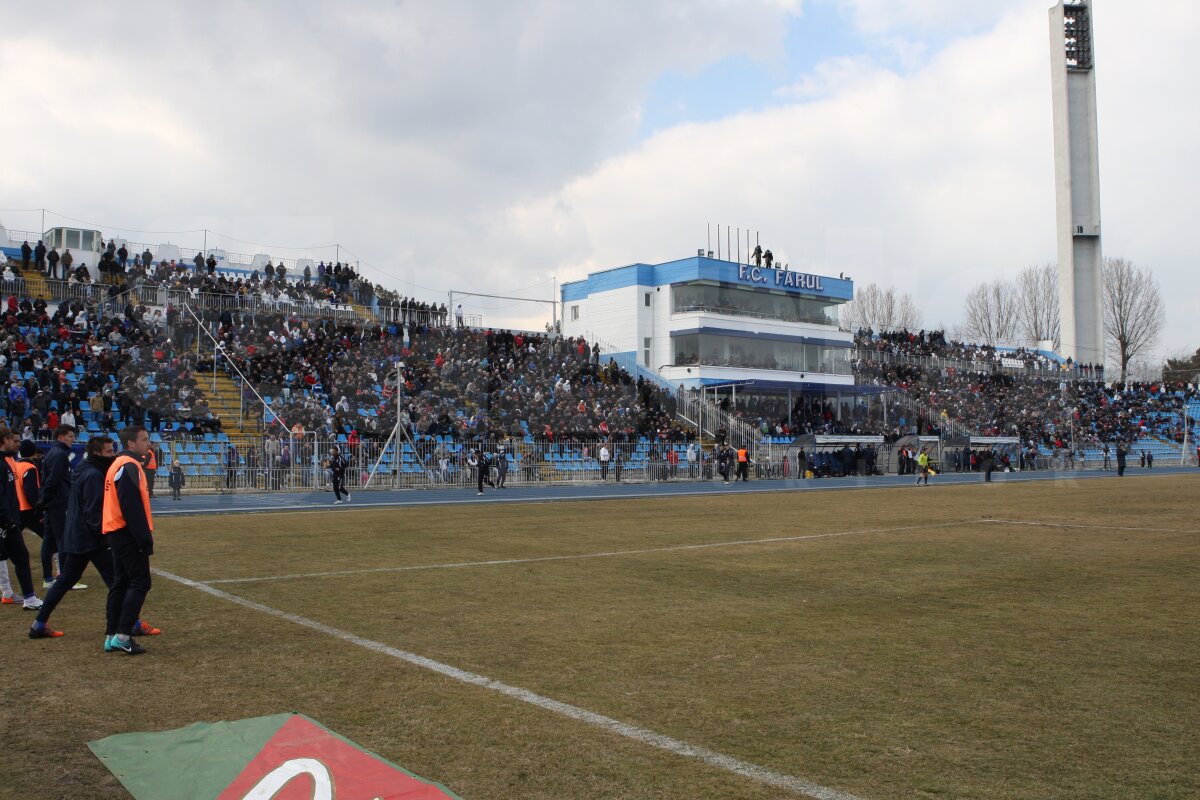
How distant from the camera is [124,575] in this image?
26.6 ft

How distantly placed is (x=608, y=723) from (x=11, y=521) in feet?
24.7

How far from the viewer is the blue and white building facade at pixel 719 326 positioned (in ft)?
198

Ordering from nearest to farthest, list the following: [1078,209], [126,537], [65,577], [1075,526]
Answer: [126,537]
[65,577]
[1075,526]
[1078,209]

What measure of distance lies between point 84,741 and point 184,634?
3.26 metres

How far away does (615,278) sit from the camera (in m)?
64.0

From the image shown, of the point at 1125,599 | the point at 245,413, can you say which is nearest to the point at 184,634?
the point at 1125,599

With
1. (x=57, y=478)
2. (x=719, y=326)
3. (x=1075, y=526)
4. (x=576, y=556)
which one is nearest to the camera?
(x=57, y=478)

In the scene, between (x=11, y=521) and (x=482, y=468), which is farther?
(x=482, y=468)

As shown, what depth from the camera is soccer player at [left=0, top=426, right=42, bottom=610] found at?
9875 millimetres

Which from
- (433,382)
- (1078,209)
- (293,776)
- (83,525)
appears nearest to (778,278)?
(433,382)

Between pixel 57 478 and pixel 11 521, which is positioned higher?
pixel 57 478

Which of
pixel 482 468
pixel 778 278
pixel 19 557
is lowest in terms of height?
pixel 19 557

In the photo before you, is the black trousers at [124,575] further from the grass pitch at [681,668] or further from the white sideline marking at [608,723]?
the white sideline marking at [608,723]

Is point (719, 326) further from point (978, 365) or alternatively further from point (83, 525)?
point (83, 525)
